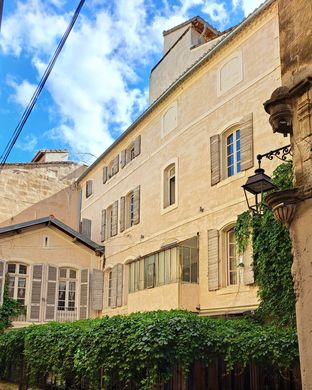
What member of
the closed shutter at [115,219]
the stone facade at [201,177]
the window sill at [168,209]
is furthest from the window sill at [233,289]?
the closed shutter at [115,219]

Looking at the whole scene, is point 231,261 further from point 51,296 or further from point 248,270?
point 51,296

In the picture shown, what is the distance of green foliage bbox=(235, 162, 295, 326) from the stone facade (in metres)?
0.78

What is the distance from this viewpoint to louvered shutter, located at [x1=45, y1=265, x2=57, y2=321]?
22.1 m

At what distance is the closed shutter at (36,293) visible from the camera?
21.8 meters

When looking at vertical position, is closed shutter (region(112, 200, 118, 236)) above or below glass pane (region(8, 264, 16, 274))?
above

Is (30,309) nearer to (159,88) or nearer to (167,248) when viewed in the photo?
(167,248)

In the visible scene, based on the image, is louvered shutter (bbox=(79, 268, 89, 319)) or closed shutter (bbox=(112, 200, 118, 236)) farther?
louvered shutter (bbox=(79, 268, 89, 319))

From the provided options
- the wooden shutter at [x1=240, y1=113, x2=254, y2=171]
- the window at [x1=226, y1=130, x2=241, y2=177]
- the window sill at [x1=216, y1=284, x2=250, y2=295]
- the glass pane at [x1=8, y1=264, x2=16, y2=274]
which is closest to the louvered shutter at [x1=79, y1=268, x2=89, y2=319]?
the glass pane at [x1=8, y1=264, x2=16, y2=274]

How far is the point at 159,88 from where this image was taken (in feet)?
71.9

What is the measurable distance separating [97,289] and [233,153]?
431 inches

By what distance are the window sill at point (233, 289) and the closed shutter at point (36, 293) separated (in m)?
10.3

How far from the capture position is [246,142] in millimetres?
14148

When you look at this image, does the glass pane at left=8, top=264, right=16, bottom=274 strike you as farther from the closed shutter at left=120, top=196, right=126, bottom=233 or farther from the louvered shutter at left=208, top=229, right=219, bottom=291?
the louvered shutter at left=208, top=229, right=219, bottom=291

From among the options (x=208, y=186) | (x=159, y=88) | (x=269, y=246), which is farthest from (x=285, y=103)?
(x=159, y=88)
